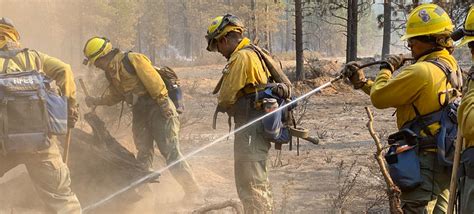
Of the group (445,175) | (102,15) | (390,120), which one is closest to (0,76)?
(445,175)

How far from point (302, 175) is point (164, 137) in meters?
2.14

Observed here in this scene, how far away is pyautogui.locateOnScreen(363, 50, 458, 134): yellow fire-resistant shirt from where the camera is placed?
333 cm

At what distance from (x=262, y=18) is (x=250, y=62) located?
Result: 3733cm

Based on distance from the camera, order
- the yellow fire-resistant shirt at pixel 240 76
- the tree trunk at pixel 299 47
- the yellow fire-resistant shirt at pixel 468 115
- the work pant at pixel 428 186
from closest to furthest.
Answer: the yellow fire-resistant shirt at pixel 468 115, the work pant at pixel 428 186, the yellow fire-resistant shirt at pixel 240 76, the tree trunk at pixel 299 47

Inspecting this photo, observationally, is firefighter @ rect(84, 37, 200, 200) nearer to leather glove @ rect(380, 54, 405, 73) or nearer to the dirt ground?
the dirt ground

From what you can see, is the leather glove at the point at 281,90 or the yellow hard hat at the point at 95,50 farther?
the yellow hard hat at the point at 95,50

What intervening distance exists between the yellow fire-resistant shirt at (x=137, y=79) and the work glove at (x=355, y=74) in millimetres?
2457

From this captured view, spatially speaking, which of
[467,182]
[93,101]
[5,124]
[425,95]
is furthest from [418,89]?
[93,101]

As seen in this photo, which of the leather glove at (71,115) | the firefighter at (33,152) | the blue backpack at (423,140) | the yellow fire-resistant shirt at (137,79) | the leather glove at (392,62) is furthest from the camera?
the yellow fire-resistant shirt at (137,79)

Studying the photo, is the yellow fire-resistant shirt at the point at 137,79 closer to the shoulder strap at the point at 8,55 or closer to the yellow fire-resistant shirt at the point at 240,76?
the yellow fire-resistant shirt at the point at 240,76

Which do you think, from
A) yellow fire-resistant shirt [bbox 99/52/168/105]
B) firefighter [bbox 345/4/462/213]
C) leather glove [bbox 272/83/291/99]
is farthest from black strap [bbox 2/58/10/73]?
firefighter [bbox 345/4/462/213]

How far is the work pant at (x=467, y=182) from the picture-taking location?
2.71 metres

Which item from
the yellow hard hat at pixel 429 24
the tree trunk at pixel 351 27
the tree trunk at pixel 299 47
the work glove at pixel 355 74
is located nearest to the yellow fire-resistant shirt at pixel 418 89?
the yellow hard hat at pixel 429 24

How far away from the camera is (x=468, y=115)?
254cm
